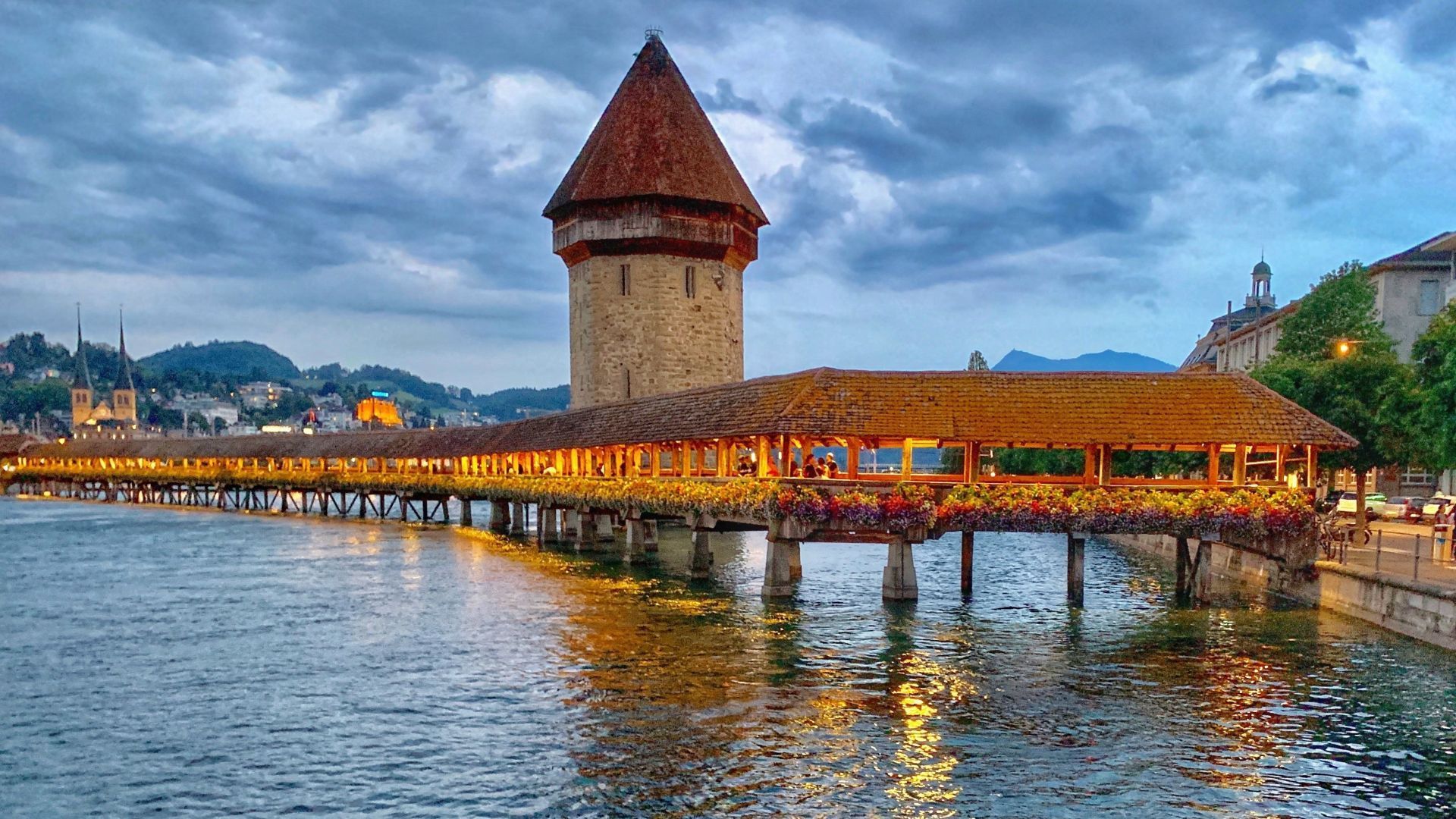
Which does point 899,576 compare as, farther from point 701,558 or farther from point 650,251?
point 650,251

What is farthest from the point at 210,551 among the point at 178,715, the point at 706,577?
the point at 178,715

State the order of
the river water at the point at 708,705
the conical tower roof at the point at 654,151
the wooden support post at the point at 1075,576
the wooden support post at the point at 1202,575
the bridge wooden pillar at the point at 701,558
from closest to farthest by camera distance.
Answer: the river water at the point at 708,705 → the wooden support post at the point at 1202,575 → the wooden support post at the point at 1075,576 → the bridge wooden pillar at the point at 701,558 → the conical tower roof at the point at 654,151

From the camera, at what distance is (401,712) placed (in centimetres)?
1722

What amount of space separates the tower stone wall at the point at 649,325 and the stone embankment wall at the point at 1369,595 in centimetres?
2916

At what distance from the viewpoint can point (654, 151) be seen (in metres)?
55.1

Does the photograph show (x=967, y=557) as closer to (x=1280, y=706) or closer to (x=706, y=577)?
(x=706, y=577)

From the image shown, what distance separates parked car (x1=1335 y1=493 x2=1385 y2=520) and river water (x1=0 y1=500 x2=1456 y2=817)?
10.8 meters

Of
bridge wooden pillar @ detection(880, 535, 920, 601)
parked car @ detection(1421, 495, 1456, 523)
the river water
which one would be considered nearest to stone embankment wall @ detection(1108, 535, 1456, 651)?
the river water

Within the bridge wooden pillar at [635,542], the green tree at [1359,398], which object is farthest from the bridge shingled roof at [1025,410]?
the bridge wooden pillar at [635,542]

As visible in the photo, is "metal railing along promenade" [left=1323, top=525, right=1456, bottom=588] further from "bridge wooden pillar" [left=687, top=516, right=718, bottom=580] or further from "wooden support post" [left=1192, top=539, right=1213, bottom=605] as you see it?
"bridge wooden pillar" [left=687, top=516, right=718, bottom=580]

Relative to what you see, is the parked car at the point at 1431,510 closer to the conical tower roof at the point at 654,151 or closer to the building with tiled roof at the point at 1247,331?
the building with tiled roof at the point at 1247,331

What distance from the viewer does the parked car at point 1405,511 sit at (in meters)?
40.7

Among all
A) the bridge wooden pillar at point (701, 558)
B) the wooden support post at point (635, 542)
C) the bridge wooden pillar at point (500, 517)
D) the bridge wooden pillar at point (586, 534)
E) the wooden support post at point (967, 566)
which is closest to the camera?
the wooden support post at point (967, 566)

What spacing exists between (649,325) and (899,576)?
29.6 metres
